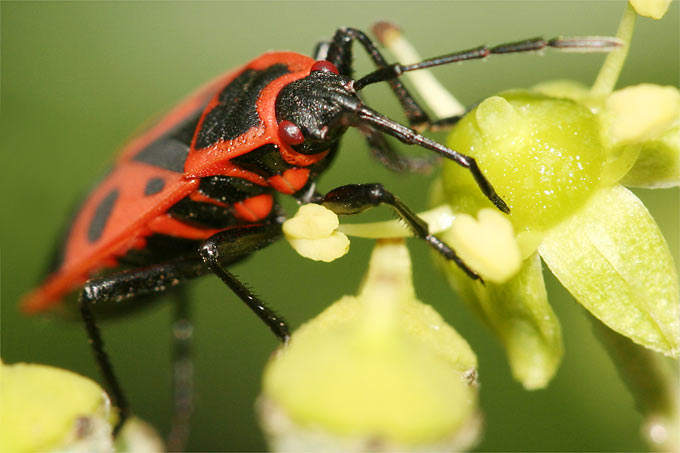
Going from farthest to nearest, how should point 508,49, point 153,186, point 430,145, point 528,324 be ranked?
point 153,186
point 508,49
point 430,145
point 528,324

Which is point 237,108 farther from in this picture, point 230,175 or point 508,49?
point 508,49

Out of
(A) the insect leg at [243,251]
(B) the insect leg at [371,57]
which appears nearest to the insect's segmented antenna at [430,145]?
(B) the insect leg at [371,57]

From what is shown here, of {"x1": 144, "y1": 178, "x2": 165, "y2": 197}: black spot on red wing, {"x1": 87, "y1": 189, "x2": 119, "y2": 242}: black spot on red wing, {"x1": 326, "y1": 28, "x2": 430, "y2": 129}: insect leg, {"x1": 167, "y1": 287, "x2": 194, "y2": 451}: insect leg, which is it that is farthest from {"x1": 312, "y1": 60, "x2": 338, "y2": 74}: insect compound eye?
{"x1": 167, "y1": 287, "x2": 194, "y2": 451}: insect leg

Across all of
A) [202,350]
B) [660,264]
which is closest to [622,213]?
[660,264]

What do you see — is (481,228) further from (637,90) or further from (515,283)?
(637,90)

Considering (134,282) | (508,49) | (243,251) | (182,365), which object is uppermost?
(508,49)

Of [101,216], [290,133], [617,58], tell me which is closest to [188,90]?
[101,216]

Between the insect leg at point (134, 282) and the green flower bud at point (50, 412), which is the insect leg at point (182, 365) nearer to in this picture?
the insect leg at point (134, 282)
